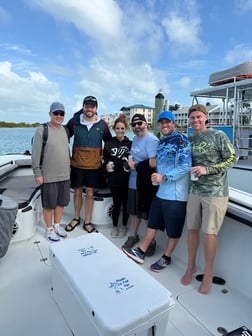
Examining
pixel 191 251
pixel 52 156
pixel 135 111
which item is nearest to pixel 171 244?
pixel 191 251

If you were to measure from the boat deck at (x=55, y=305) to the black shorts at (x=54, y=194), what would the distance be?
480 millimetres

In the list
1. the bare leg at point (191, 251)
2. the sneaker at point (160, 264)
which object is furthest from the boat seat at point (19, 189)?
the bare leg at point (191, 251)

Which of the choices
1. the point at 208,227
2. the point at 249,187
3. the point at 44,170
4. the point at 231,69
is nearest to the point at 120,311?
the point at 208,227

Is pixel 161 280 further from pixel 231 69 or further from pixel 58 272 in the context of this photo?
pixel 231 69

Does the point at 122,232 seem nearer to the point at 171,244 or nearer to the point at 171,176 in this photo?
the point at 171,244

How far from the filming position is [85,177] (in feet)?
8.05

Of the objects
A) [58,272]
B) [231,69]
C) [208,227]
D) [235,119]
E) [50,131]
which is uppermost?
[231,69]

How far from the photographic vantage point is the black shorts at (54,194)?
2.17 metres

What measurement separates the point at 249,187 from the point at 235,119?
1.89 meters

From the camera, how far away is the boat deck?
1363mm

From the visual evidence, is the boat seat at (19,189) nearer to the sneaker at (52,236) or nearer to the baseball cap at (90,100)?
the sneaker at (52,236)

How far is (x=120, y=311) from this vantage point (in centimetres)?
98

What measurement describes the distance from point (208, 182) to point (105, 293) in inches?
36.5

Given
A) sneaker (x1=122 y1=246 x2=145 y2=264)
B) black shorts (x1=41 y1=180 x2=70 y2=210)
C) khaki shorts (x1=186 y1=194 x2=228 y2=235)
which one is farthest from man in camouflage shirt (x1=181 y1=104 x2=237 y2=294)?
black shorts (x1=41 y1=180 x2=70 y2=210)
